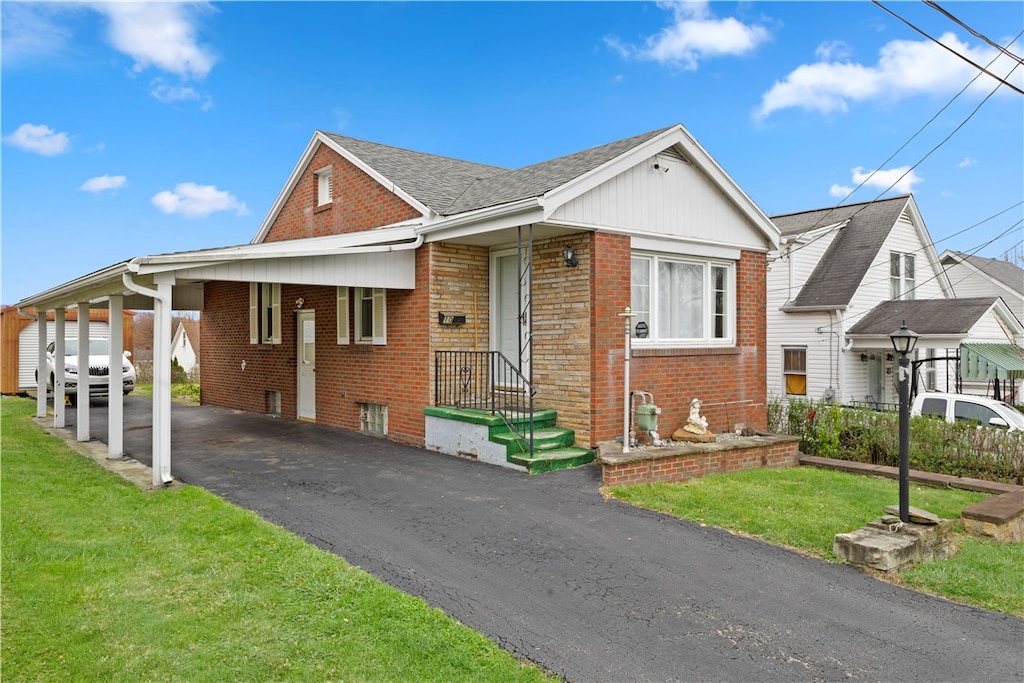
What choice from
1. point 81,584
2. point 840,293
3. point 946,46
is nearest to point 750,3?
point 946,46

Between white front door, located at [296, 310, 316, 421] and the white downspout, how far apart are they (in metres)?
5.81

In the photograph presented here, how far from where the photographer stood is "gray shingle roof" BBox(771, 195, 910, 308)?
18141 mm

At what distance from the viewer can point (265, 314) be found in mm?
15617

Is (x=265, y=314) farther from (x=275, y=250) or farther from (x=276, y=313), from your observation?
(x=275, y=250)

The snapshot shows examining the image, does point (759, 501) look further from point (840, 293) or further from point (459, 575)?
point (840, 293)

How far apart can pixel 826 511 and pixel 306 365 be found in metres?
10.7

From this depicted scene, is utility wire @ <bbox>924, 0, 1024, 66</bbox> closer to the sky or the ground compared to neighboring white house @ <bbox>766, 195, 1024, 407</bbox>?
closer to the sky

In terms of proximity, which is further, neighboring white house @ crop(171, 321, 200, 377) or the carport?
neighboring white house @ crop(171, 321, 200, 377)

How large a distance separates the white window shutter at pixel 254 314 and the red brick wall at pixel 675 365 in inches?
403

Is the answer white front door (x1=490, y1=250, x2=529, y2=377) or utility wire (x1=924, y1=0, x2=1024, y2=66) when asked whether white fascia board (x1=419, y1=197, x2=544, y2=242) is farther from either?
utility wire (x1=924, y1=0, x2=1024, y2=66)

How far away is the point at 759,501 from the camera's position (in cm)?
741

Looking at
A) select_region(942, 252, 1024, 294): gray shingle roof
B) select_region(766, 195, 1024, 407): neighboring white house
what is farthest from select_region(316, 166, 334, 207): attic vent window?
select_region(942, 252, 1024, 294): gray shingle roof

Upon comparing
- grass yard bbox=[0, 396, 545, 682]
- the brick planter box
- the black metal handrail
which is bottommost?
grass yard bbox=[0, 396, 545, 682]

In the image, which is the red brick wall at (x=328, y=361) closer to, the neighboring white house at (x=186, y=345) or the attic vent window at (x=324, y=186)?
the attic vent window at (x=324, y=186)
